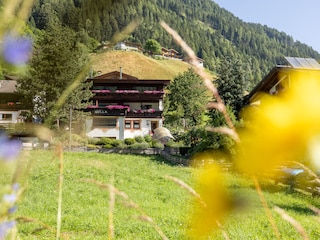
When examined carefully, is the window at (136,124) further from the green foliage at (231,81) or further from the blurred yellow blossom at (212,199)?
the blurred yellow blossom at (212,199)

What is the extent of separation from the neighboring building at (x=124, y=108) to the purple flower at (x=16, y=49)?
32.7 m

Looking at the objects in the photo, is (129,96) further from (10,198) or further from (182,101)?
(10,198)

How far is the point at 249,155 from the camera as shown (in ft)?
2.66

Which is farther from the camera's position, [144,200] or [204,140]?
[204,140]

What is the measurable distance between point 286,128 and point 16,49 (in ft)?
1.70

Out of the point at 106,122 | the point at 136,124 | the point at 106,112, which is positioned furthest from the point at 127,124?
the point at 106,112

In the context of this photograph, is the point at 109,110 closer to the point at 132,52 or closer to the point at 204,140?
the point at 204,140

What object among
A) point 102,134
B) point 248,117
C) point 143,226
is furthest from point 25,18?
point 102,134

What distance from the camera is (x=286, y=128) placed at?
0.74 meters

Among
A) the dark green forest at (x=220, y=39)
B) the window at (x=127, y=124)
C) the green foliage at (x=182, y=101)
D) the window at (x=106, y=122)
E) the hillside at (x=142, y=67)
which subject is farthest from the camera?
the dark green forest at (x=220, y=39)

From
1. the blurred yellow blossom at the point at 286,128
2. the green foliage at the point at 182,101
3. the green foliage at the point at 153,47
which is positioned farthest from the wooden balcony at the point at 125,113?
the green foliage at the point at 153,47

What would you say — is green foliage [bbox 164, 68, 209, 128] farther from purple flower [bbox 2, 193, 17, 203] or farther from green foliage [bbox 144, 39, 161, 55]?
green foliage [bbox 144, 39, 161, 55]

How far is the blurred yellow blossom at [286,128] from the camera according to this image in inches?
28.2

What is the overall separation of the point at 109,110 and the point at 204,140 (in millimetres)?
16221
